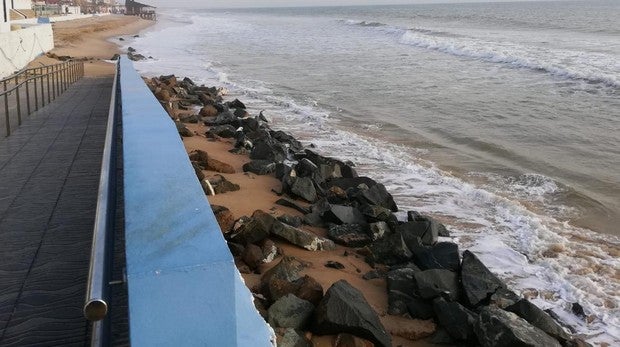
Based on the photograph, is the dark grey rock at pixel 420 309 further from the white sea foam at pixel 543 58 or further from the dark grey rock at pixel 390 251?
the white sea foam at pixel 543 58

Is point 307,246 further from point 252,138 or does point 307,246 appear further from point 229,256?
point 252,138

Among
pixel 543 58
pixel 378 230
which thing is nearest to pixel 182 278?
pixel 378 230

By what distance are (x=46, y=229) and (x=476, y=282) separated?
378cm

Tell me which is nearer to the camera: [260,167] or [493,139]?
[260,167]

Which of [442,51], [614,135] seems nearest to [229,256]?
[614,135]

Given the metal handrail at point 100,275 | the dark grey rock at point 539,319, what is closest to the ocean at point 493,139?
the dark grey rock at point 539,319

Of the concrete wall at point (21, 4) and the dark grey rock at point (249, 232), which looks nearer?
the dark grey rock at point (249, 232)

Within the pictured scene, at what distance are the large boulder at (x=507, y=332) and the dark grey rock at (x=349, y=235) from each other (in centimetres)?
210

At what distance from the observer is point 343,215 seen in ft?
21.8

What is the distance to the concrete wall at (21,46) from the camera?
16750 millimetres

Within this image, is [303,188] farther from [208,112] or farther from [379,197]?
[208,112]

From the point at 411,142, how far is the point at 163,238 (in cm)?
1019

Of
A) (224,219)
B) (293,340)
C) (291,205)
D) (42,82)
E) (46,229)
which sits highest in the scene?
(42,82)

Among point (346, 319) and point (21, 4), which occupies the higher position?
point (21, 4)
